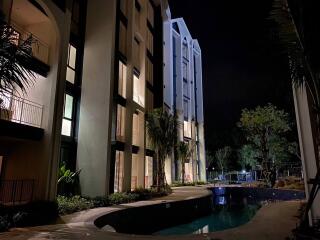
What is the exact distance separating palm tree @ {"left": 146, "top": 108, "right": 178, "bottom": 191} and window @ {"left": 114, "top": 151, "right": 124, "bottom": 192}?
2.66 meters

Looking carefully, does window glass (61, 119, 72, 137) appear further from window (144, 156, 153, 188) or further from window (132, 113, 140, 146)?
window (144, 156, 153, 188)

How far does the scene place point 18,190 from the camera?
9641 millimetres

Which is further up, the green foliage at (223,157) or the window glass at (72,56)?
the window glass at (72,56)

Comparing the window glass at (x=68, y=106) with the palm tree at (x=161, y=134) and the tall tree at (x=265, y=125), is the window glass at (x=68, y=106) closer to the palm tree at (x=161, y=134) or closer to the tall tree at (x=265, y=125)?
the palm tree at (x=161, y=134)

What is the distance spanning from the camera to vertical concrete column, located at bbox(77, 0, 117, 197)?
42.8 ft

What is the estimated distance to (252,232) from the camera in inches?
267

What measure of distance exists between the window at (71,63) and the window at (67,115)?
3.27 ft

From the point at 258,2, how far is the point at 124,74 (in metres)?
12.6

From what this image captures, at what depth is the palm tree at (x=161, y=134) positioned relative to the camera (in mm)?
17281

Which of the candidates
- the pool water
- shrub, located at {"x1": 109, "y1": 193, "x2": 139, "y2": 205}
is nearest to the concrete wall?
shrub, located at {"x1": 109, "y1": 193, "x2": 139, "y2": 205}

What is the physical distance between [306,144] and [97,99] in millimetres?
10045

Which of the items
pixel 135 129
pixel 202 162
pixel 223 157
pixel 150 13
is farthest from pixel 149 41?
pixel 223 157

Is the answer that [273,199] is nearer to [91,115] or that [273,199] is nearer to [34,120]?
[91,115]

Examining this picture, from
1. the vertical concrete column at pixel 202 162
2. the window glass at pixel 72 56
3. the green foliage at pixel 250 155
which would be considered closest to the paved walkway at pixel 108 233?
the window glass at pixel 72 56
